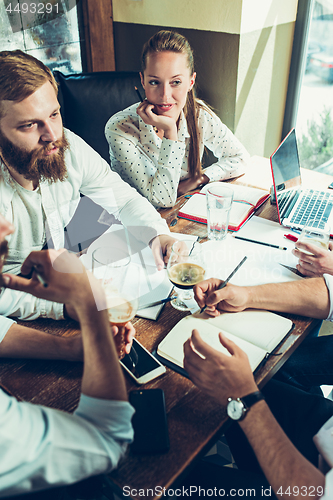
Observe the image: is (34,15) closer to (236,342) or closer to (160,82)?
(160,82)

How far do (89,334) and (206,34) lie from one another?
6.69 ft

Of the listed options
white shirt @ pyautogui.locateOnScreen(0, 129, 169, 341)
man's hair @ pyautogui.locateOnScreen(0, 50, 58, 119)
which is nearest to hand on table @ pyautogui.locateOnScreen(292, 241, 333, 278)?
white shirt @ pyautogui.locateOnScreen(0, 129, 169, 341)

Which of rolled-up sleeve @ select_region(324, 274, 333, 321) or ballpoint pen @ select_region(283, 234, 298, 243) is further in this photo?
ballpoint pen @ select_region(283, 234, 298, 243)

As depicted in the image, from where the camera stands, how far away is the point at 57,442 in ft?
1.91

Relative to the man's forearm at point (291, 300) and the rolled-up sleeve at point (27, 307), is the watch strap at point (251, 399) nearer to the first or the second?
the man's forearm at point (291, 300)

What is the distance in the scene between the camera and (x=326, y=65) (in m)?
2.32

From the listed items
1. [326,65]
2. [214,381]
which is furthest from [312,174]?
[214,381]

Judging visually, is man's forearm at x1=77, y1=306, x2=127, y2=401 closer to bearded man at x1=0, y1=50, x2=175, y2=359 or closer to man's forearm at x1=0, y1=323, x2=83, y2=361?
man's forearm at x1=0, y1=323, x2=83, y2=361

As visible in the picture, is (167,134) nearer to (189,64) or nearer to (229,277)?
(189,64)

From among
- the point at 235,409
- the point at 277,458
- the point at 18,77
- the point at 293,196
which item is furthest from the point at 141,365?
the point at 293,196

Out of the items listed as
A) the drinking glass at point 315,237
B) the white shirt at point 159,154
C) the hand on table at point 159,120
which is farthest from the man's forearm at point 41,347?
the hand on table at point 159,120

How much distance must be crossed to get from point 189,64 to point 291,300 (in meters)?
1.30

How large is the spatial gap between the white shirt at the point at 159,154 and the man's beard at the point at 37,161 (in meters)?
0.35

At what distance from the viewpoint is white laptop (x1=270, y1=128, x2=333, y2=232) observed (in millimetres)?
1393
